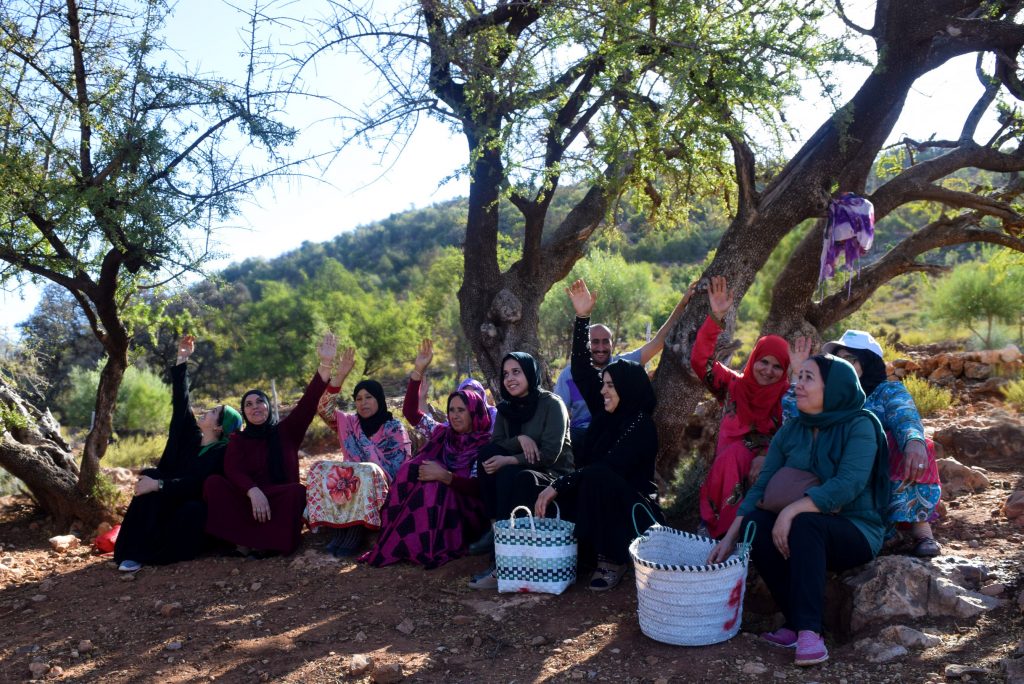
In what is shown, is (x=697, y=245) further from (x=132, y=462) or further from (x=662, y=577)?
(x=662, y=577)

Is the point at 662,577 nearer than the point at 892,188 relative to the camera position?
Yes

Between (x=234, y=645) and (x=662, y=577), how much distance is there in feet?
7.47

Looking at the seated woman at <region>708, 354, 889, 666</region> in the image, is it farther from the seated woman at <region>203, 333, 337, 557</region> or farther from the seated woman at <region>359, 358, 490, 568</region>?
the seated woman at <region>203, 333, 337, 557</region>

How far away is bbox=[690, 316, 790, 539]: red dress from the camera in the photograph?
4.92 m

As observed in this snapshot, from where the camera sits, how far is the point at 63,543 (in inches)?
271

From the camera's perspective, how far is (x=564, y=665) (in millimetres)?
3959

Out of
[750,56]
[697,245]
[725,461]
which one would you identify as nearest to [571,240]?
[750,56]

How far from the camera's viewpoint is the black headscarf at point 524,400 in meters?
5.57

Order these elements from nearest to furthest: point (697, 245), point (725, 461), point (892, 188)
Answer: point (725, 461)
point (892, 188)
point (697, 245)

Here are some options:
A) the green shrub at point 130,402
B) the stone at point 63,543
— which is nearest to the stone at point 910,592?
the stone at point 63,543

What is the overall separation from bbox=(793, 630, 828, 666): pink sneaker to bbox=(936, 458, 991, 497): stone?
Answer: 8.05 feet

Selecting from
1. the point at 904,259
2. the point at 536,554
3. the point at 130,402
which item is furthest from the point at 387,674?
the point at 130,402

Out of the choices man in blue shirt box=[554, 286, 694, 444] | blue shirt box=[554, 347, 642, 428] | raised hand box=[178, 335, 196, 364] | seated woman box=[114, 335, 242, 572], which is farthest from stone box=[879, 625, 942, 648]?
raised hand box=[178, 335, 196, 364]

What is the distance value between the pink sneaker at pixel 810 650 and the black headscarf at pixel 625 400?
5.59ft
